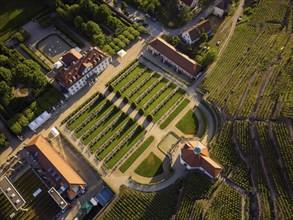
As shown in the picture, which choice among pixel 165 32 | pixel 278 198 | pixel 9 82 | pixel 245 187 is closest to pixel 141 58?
pixel 165 32

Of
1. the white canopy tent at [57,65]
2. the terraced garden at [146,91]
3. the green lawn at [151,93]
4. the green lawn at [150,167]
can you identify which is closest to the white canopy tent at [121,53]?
A: the terraced garden at [146,91]

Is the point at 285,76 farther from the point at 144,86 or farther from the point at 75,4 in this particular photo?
the point at 75,4

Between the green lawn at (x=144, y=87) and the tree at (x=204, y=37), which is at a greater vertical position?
the green lawn at (x=144, y=87)

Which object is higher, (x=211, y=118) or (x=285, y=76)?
(x=211, y=118)

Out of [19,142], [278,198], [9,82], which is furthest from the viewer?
[9,82]

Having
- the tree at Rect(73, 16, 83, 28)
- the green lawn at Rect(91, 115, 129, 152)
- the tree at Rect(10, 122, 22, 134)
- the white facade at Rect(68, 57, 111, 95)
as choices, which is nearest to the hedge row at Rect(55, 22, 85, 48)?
the tree at Rect(73, 16, 83, 28)

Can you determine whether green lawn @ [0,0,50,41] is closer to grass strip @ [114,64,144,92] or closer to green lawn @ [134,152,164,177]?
grass strip @ [114,64,144,92]

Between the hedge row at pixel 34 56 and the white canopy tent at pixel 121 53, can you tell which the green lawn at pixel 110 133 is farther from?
the hedge row at pixel 34 56
